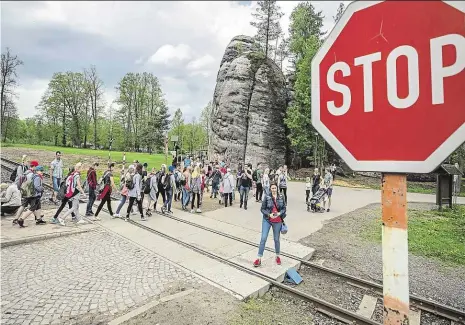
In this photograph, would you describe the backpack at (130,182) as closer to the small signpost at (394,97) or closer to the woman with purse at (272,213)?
the woman with purse at (272,213)

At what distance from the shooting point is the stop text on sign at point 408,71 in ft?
3.59

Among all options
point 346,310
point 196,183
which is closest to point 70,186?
point 196,183

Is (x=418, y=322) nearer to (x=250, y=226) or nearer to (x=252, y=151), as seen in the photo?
(x=250, y=226)

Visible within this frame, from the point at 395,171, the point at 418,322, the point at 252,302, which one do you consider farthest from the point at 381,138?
the point at 418,322

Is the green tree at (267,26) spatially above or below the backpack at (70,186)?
above

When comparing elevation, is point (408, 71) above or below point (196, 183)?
above

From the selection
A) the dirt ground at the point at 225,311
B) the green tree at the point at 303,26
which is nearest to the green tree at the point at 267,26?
the green tree at the point at 303,26

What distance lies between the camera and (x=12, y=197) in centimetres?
1032

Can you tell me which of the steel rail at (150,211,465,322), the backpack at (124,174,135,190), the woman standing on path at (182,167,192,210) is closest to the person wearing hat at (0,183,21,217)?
the backpack at (124,174,135,190)

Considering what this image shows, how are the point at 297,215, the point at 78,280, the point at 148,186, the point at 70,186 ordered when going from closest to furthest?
1. the point at 78,280
2. the point at 70,186
3. the point at 148,186
4. the point at 297,215

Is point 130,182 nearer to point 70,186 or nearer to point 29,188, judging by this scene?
point 70,186

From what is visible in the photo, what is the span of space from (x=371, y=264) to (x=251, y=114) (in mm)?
25911

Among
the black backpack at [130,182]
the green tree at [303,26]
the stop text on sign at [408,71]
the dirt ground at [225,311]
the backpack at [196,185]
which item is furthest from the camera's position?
the green tree at [303,26]

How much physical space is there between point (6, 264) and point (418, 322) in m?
9.28
